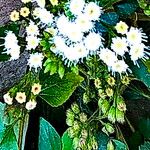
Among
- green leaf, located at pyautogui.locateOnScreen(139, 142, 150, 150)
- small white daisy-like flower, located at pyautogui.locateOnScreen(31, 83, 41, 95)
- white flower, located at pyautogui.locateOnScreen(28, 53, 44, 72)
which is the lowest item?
green leaf, located at pyautogui.locateOnScreen(139, 142, 150, 150)

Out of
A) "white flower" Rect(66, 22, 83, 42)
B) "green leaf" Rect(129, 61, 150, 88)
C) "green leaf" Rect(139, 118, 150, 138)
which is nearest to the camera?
"white flower" Rect(66, 22, 83, 42)

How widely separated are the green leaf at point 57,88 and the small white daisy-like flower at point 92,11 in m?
0.12

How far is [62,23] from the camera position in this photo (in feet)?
2.63

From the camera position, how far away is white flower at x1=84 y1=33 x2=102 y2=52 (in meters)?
0.79

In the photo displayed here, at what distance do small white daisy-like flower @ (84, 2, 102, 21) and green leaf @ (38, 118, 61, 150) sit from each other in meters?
0.24

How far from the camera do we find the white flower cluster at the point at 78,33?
0.78m

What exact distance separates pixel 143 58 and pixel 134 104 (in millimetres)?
323

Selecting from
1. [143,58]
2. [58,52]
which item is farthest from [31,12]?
[143,58]

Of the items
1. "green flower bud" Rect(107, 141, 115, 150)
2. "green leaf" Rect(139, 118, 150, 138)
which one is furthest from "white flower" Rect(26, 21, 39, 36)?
A: "green leaf" Rect(139, 118, 150, 138)

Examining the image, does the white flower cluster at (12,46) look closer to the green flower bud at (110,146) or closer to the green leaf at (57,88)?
the green leaf at (57,88)

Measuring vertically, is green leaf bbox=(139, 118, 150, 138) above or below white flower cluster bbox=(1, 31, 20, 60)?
below

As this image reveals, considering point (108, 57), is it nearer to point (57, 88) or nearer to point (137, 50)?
point (137, 50)

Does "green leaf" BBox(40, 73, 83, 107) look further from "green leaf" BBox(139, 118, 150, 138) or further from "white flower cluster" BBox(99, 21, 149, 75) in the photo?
"green leaf" BBox(139, 118, 150, 138)

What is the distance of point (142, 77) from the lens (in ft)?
2.95
